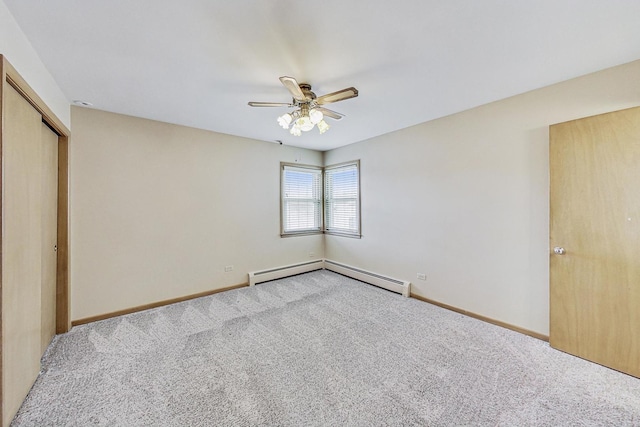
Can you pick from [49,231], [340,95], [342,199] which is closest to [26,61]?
[49,231]

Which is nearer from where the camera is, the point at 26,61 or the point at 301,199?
the point at 26,61

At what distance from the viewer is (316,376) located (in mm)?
1986

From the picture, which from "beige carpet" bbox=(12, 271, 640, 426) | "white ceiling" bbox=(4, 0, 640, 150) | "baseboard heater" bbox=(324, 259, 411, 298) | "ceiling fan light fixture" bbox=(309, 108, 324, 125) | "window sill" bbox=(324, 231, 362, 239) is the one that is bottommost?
"beige carpet" bbox=(12, 271, 640, 426)

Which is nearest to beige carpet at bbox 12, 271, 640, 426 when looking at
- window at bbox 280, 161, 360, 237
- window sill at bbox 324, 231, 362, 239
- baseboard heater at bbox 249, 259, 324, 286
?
baseboard heater at bbox 249, 259, 324, 286

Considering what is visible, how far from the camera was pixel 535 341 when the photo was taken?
2445 mm

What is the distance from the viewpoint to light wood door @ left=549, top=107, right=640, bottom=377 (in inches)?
77.4

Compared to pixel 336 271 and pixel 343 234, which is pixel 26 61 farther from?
pixel 336 271

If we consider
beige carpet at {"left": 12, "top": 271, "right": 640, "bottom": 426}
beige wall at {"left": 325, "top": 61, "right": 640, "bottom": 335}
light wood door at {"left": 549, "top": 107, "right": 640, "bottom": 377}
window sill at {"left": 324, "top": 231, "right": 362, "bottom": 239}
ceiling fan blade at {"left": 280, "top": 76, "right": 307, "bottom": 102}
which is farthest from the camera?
window sill at {"left": 324, "top": 231, "right": 362, "bottom": 239}

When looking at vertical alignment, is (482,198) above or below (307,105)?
below

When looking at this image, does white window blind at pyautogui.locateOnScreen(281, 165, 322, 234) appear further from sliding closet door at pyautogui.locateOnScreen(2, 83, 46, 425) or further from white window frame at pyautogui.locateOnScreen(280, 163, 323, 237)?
sliding closet door at pyautogui.locateOnScreen(2, 83, 46, 425)

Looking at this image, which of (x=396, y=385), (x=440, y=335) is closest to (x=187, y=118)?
(x=396, y=385)

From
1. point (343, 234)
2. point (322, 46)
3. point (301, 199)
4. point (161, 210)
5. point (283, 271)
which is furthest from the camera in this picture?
point (301, 199)

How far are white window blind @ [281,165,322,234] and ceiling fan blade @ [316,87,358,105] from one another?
2.54 m

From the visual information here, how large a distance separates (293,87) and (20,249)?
2.24m
